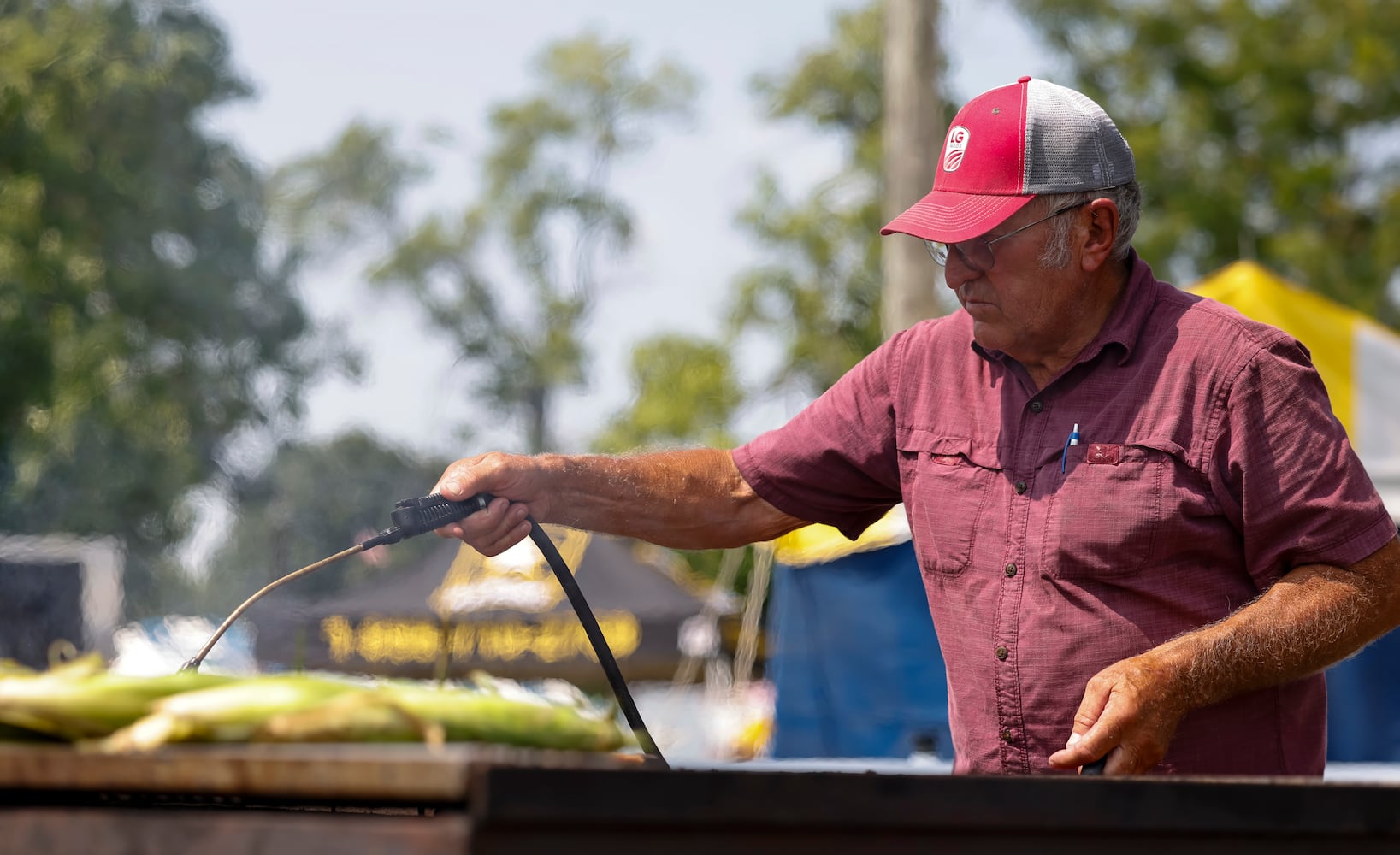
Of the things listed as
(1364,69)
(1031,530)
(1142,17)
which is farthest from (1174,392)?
(1142,17)

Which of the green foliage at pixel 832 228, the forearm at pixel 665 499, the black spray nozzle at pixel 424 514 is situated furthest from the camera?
the green foliage at pixel 832 228

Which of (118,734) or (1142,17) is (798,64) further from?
(118,734)

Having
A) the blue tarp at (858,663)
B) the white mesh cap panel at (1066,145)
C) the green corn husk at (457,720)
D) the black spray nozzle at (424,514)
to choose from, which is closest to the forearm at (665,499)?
the black spray nozzle at (424,514)

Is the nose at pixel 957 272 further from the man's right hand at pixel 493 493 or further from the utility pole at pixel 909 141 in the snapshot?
the utility pole at pixel 909 141

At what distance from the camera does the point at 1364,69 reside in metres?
19.6

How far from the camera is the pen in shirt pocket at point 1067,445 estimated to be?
6.95 ft

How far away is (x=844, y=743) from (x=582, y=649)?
11.5 ft

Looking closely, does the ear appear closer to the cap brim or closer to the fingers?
the cap brim

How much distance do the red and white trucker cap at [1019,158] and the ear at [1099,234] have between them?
0.12ft

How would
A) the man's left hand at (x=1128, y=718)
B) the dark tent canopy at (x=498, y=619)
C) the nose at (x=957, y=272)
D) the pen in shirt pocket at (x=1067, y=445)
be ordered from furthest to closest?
A: 1. the dark tent canopy at (x=498, y=619)
2. the nose at (x=957, y=272)
3. the pen in shirt pocket at (x=1067, y=445)
4. the man's left hand at (x=1128, y=718)

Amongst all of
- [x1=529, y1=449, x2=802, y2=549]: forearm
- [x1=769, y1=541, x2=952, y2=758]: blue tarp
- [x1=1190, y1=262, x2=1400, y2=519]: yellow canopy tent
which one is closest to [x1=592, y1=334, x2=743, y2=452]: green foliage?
[x1=769, y1=541, x2=952, y2=758]: blue tarp

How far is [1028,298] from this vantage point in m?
2.21

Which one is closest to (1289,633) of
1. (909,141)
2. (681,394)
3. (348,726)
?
(348,726)

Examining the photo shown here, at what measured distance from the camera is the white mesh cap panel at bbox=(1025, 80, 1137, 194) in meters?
2.19
